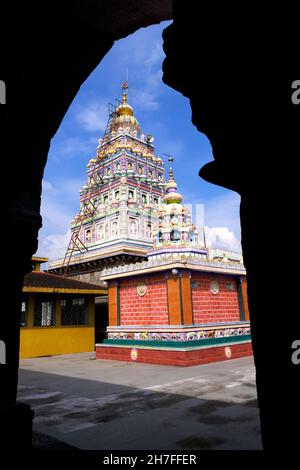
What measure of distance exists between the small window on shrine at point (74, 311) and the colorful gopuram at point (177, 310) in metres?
3.79

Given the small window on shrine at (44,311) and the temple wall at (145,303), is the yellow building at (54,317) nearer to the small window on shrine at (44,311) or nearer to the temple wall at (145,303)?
the small window on shrine at (44,311)

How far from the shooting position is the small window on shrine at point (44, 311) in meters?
A: 15.5

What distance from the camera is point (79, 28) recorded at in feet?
10.4

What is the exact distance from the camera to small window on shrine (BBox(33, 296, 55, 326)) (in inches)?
611

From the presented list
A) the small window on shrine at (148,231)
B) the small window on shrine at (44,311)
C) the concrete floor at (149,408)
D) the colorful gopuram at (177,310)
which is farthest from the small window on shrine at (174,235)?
the small window on shrine at (148,231)

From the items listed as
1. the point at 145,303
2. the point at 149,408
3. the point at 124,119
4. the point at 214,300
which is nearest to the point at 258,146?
the point at 149,408

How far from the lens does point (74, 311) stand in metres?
17.1

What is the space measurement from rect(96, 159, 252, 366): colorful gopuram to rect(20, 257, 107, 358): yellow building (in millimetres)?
3228

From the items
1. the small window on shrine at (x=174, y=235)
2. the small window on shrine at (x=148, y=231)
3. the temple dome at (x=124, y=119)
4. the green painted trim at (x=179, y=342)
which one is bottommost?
the green painted trim at (x=179, y=342)

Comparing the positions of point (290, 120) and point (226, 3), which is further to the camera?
point (226, 3)

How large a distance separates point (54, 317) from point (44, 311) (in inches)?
22.1
